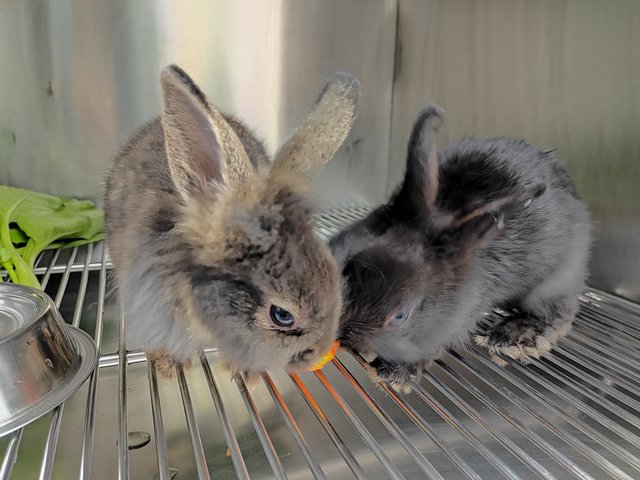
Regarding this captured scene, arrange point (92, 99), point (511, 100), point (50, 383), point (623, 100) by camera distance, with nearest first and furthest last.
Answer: point (50, 383) → point (623, 100) → point (511, 100) → point (92, 99)

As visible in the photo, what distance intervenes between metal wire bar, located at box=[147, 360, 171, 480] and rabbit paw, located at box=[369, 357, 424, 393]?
37cm

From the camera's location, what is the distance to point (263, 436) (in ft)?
2.54

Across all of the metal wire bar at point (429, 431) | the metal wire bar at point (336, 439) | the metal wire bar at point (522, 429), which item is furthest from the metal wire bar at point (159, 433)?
the metal wire bar at point (522, 429)

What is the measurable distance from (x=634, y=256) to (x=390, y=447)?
757mm

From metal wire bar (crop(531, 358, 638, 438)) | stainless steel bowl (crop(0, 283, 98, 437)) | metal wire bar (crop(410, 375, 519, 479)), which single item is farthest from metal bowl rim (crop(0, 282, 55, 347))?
metal wire bar (crop(531, 358, 638, 438))

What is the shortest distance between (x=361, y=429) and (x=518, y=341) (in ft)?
1.40

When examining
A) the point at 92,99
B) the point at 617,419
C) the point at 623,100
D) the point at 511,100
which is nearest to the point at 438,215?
the point at 617,419

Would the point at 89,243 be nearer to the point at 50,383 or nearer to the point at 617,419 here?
the point at 50,383

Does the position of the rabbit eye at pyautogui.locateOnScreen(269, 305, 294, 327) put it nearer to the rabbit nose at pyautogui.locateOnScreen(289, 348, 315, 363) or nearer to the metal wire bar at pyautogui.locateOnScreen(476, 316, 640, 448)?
the rabbit nose at pyautogui.locateOnScreen(289, 348, 315, 363)

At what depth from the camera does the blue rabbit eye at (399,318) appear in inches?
36.7

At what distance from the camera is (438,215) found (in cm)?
103

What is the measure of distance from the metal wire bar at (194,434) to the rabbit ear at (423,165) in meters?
0.51

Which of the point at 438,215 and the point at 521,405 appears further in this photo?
the point at 438,215

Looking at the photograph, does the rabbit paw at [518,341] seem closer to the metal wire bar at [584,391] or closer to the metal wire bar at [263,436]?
the metal wire bar at [584,391]
